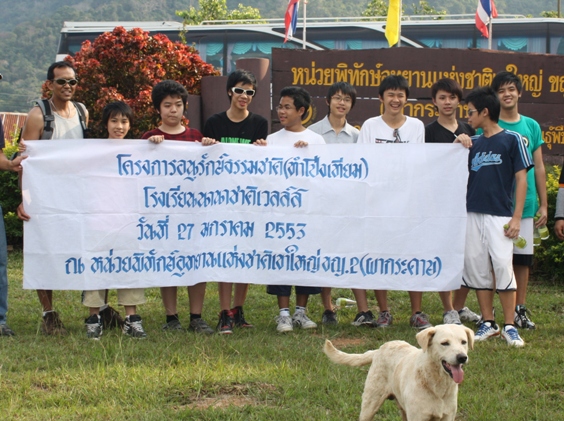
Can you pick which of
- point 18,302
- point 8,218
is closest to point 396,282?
point 18,302

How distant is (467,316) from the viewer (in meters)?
6.69

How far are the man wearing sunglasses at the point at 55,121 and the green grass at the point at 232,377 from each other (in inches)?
6.1

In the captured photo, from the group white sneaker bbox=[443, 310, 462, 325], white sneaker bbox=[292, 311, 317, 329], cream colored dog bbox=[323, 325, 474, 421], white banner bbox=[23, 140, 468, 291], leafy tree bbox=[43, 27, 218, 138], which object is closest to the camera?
cream colored dog bbox=[323, 325, 474, 421]

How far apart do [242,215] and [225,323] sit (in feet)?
2.68

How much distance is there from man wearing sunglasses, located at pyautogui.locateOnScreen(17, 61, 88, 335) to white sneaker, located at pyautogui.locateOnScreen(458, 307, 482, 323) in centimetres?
318

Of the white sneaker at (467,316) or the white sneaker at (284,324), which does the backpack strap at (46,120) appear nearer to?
the white sneaker at (284,324)

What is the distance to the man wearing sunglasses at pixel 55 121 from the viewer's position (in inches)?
235

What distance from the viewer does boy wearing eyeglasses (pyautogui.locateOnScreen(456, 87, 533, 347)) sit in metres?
5.74

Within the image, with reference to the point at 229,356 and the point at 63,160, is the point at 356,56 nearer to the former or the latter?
the point at 63,160

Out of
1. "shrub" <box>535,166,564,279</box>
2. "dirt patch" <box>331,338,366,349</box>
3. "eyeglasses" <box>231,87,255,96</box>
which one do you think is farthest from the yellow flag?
"dirt patch" <box>331,338,366,349</box>

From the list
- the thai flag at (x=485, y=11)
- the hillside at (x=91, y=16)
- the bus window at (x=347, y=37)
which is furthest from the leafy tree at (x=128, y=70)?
the hillside at (x=91, y=16)

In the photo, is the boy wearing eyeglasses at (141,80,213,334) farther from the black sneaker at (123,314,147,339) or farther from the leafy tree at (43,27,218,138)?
the leafy tree at (43,27,218,138)

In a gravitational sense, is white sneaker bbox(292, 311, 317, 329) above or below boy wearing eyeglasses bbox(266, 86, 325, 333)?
below

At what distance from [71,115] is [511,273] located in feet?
11.4
